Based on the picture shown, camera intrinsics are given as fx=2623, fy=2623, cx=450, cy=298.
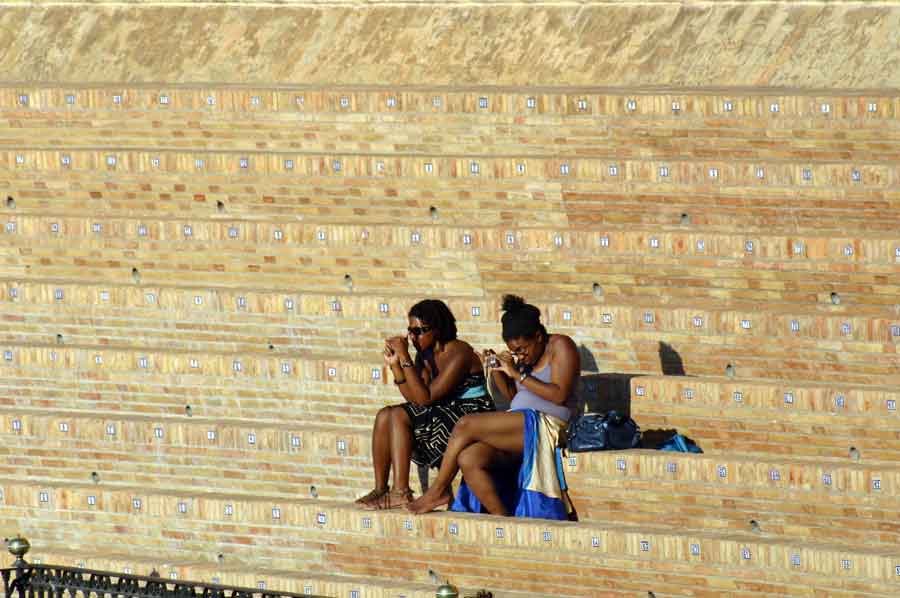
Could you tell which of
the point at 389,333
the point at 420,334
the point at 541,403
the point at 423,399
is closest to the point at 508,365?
the point at 541,403

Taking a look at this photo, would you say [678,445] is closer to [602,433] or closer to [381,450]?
[602,433]

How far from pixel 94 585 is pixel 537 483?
2.87 m

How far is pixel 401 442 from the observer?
52.9 ft

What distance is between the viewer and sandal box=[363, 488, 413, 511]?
16156 mm

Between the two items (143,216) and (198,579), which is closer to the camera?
(198,579)

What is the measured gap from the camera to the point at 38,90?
22453mm

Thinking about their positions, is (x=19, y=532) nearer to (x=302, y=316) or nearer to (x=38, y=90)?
(x=302, y=316)

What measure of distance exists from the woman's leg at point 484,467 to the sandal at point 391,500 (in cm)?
42

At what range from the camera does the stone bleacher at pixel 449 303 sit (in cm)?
1591

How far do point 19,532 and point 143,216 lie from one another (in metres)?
3.80

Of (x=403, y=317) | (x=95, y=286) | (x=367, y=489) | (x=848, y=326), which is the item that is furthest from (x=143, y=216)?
(x=848, y=326)

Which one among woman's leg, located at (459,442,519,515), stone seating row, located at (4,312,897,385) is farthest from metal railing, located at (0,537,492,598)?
stone seating row, located at (4,312,897,385)

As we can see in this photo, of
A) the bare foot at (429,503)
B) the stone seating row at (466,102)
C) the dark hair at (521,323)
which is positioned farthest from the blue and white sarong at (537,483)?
the stone seating row at (466,102)

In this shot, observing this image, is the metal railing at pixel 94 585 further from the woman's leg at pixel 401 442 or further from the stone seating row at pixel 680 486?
the stone seating row at pixel 680 486
